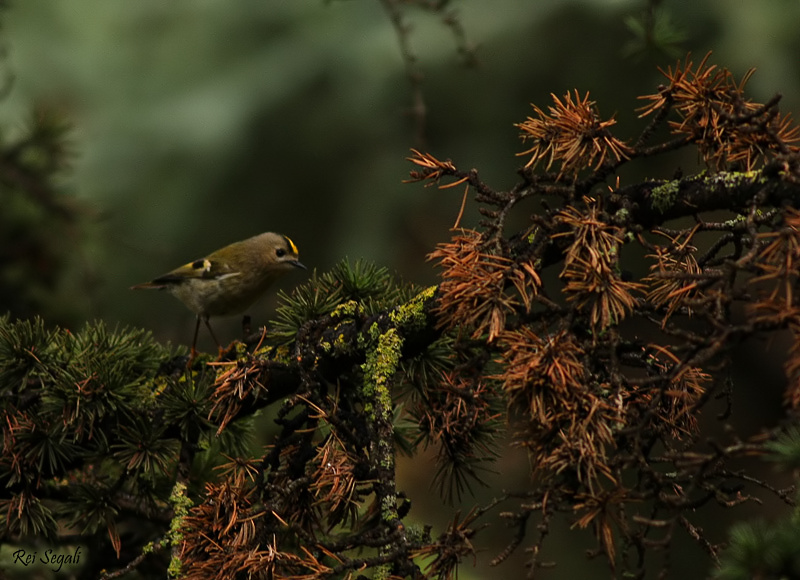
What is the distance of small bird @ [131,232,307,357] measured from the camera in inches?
179

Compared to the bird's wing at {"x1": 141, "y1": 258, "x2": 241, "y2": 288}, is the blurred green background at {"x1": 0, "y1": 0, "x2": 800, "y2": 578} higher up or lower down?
higher up

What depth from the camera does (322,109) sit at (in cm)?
691

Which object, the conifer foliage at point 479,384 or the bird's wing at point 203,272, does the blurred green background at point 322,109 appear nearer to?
the bird's wing at point 203,272

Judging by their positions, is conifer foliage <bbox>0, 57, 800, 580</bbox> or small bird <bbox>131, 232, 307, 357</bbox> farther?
small bird <bbox>131, 232, 307, 357</bbox>

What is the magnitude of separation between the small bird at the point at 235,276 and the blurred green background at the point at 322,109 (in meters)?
0.88

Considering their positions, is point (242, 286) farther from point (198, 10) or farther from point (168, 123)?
point (198, 10)

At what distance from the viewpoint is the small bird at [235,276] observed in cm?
454

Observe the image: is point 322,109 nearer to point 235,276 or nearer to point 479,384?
point 235,276

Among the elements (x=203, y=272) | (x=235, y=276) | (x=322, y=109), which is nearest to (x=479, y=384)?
(x=235, y=276)

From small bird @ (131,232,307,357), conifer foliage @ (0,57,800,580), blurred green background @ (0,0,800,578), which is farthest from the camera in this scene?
blurred green background @ (0,0,800,578)

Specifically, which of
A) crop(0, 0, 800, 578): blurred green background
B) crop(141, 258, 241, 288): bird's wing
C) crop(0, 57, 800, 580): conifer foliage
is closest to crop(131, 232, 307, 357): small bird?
crop(141, 258, 241, 288): bird's wing

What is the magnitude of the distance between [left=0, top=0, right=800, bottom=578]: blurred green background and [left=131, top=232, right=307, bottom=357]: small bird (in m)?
0.88

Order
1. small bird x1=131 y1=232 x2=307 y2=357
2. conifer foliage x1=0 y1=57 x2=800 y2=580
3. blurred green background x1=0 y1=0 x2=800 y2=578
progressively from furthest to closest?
blurred green background x1=0 y1=0 x2=800 y2=578 < small bird x1=131 y1=232 x2=307 y2=357 < conifer foliage x1=0 y1=57 x2=800 y2=580

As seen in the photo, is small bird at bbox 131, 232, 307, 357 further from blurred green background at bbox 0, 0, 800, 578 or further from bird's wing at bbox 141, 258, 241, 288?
blurred green background at bbox 0, 0, 800, 578
